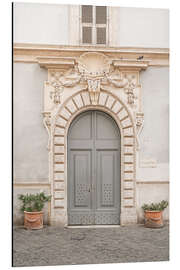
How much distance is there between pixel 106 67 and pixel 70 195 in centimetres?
192

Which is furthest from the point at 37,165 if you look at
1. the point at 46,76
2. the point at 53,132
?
the point at 46,76

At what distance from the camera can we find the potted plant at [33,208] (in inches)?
181

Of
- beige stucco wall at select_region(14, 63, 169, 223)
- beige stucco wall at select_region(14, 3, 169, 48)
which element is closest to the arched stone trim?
beige stucco wall at select_region(14, 63, 169, 223)

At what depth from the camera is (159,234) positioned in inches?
182

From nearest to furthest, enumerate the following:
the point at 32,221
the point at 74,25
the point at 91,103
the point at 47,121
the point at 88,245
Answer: the point at 88,245, the point at 32,221, the point at 74,25, the point at 47,121, the point at 91,103

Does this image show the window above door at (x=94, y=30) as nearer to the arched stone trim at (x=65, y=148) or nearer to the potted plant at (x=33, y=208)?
the arched stone trim at (x=65, y=148)

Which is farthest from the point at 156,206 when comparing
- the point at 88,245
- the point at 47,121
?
the point at 47,121

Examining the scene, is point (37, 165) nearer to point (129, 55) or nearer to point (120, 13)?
point (129, 55)

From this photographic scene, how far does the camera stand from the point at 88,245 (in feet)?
14.0

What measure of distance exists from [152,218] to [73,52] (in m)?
2.60

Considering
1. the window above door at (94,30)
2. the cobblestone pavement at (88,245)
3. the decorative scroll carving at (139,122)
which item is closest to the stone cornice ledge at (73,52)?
the window above door at (94,30)

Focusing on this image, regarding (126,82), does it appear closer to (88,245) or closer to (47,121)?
(47,121)

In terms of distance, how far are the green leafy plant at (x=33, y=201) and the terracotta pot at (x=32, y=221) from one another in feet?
0.22

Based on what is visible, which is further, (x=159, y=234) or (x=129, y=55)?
(x=129, y=55)
